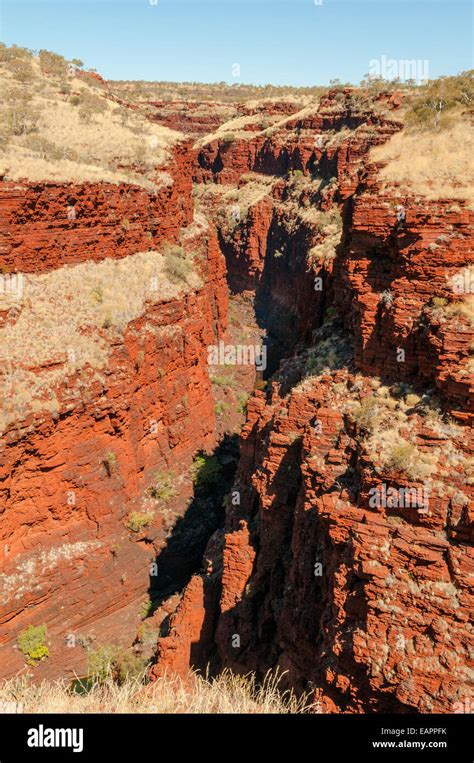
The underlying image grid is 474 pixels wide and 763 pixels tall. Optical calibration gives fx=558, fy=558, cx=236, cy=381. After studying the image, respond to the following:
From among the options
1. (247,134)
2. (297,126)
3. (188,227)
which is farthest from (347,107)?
(188,227)

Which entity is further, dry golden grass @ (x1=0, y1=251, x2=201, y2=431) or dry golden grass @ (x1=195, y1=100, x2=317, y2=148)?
dry golden grass @ (x1=195, y1=100, x2=317, y2=148)

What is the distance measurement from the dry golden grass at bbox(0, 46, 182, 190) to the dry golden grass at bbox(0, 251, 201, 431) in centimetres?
442

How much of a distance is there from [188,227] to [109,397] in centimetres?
1692

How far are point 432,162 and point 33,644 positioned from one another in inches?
816

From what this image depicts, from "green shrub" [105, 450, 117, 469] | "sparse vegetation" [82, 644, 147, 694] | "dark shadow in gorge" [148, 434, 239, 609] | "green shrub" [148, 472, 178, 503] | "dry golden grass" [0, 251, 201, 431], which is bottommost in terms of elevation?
"sparse vegetation" [82, 644, 147, 694]

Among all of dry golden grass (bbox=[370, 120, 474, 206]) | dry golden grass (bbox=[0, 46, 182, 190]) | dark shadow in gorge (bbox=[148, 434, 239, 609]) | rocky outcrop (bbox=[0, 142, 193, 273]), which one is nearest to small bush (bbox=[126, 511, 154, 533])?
dark shadow in gorge (bbox=[148, 434, 239, 609])

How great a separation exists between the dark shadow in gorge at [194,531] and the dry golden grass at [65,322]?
8.61 metres

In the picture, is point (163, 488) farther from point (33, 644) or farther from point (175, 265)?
point (175, 265)

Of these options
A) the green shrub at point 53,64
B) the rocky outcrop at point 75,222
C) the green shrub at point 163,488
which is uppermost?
the green shrub at point 53,64

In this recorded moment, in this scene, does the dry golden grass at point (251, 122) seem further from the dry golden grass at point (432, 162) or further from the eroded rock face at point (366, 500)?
the eroded rock face at point (366, 500)

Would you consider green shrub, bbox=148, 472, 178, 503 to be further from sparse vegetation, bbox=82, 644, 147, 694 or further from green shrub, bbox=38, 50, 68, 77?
green shrub, bbox=38, 50, 68, 77

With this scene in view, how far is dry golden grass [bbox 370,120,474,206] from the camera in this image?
14.4 meters

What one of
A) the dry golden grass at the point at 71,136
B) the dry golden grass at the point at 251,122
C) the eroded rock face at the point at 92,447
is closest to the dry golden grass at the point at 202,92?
the dry golden grass at the point at 251,122

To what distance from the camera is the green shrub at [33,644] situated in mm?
20000
